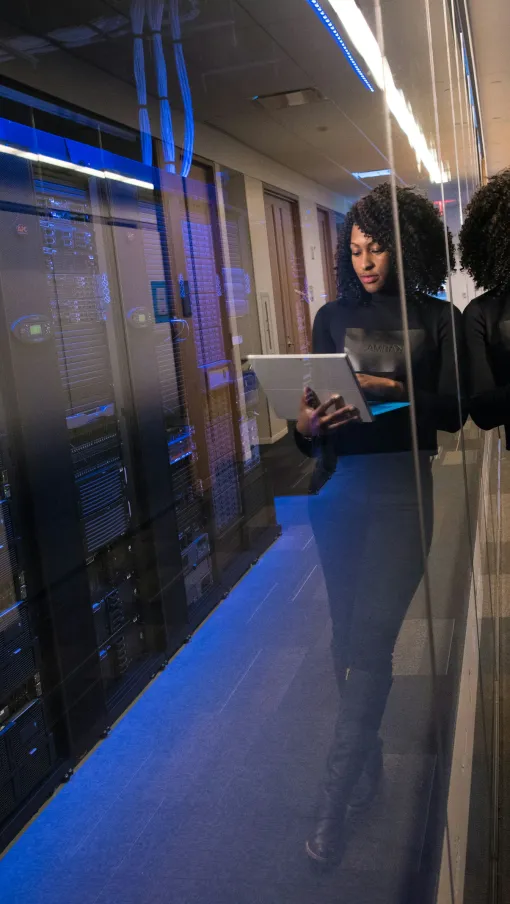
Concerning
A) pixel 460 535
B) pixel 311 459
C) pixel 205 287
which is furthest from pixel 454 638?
pixel 205 287

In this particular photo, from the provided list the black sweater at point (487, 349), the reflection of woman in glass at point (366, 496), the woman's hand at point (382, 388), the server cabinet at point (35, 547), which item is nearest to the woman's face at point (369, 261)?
the reflection of woman in glass at point (366, 496)

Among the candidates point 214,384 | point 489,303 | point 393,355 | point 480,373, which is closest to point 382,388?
point 393,355

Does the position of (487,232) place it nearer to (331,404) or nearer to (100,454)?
(331,404)

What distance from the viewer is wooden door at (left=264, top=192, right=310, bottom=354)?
706 millimetres

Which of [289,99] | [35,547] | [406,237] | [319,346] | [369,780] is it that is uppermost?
[289,99]

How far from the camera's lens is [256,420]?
688mm

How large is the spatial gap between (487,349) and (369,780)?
3.69 ft

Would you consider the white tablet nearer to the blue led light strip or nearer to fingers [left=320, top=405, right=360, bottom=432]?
fingers [left=320, top=405, right=360, bottom=432]

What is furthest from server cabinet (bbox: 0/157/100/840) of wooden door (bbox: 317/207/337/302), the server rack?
wooden door (bbox: 317/207/337/302)

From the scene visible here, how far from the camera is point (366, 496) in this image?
0.90 metres

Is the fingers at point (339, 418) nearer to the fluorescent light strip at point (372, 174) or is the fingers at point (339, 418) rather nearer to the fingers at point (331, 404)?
the fingers at point (331, 404)

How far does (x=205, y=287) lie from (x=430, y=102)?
34.0 inches

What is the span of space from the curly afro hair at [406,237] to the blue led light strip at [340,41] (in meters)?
0.11

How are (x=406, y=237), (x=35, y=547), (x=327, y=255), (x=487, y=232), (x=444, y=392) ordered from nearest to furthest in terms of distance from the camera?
1. (x=35, y=547)
2. (x=327, y=255)
3. (x=406, y=237)
4. (x=444, y=392)
5. (x=487, y=232)
